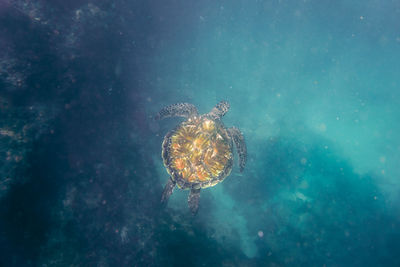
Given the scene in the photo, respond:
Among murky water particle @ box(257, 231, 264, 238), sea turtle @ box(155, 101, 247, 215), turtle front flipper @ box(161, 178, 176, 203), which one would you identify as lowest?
murky water particle @ box(257, 231, 264, 238)

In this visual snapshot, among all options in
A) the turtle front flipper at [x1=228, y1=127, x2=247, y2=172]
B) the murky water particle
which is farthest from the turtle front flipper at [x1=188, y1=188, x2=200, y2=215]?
the murky water particle

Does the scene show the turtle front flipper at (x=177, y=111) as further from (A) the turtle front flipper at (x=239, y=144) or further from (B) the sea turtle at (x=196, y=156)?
(A) the turtle front flipper at (x=239, y=144)

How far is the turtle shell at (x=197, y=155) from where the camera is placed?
18.3 feet

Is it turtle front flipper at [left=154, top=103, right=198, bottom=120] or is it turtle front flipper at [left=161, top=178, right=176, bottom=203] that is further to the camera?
turtle front flipper at [left=154, top=103, right=198, bottom=120]

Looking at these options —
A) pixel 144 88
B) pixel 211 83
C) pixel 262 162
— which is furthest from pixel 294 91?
pixel 144 88

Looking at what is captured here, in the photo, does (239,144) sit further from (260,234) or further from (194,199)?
(260,234)

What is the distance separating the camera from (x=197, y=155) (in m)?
5.62

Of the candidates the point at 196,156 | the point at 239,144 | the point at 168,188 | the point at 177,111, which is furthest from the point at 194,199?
the point at 177,111

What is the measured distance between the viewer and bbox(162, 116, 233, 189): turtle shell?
219 inches

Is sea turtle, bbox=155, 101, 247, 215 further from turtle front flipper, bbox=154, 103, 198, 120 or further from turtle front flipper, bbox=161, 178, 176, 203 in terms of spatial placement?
turtle front flipper, bbox=154, 103, 198, 120

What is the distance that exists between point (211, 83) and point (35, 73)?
1159 cm

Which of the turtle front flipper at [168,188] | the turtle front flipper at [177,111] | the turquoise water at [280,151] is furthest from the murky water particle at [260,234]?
the turtle front flipper at [177,111]

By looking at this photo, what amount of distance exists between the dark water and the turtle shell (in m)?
2.30

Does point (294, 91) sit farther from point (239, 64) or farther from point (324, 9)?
point (324, 9)
